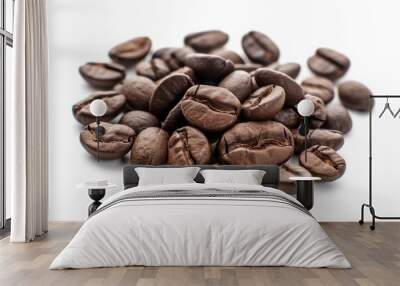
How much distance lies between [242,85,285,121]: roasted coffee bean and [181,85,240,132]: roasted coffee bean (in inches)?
5.9

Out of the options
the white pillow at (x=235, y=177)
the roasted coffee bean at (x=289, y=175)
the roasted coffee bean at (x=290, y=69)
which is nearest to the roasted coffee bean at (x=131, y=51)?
the roasted coffee bean at (x=290, y=69)

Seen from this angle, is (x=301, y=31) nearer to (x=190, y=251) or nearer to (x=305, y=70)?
(x=305, y=70)

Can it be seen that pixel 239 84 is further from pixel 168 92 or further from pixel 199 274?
pixel 199 274

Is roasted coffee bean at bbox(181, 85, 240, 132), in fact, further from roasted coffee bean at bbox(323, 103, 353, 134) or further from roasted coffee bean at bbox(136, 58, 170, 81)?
roasted coffee bean at bbox(323, 103, 353, 134)

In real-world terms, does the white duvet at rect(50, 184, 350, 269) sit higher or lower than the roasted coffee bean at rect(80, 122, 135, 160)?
lower

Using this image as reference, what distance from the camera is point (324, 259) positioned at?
13.4 feet

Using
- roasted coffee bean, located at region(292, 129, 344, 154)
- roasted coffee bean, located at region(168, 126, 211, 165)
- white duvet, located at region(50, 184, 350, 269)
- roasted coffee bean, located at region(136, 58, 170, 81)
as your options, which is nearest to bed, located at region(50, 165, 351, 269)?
white duvet, located at region(50, 184, 350, 269)

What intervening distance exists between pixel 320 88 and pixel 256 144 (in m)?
1.07

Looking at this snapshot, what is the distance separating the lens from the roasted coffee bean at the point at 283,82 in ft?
21.7

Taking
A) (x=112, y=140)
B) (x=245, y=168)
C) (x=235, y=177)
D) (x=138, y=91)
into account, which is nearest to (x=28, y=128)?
(x=112, y=140)

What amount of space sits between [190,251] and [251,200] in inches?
28.0

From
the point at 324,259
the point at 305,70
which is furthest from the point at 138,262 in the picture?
the point at 305,70

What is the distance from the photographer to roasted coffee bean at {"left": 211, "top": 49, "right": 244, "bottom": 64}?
22.2ft

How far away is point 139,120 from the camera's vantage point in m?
6.62
